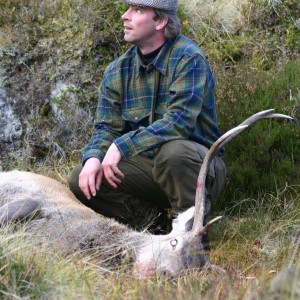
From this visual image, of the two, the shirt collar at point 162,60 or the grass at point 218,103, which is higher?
the shirt collar at point 162,60

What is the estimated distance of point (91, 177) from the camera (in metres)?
6.10

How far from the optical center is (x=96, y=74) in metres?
8.59

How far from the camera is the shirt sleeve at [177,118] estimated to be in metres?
6.07

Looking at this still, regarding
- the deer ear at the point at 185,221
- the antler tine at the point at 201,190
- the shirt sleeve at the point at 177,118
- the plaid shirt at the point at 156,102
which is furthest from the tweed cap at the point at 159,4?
the deer ear at the point at 185,221

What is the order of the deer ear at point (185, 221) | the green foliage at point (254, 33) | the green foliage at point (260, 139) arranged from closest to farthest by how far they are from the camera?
the deer ear at point (185, 221) → the green foliage at point (260, 139) → the green foliage at point (254, 33)

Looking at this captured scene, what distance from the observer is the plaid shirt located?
20.0 ft

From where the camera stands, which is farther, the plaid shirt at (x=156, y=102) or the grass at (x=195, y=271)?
the plaid shirt at (x=156, y=102)

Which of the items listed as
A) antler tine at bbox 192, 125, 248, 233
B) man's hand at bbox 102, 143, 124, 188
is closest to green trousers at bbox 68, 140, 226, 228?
man's hand at bbox 102, 143, 124, 188

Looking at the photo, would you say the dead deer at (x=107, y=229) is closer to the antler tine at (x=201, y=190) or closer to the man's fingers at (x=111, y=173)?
the antler tine at (x=201, y=190)

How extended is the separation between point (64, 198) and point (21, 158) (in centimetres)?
195

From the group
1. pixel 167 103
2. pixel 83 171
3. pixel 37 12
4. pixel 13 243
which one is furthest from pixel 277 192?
pixel 37 12

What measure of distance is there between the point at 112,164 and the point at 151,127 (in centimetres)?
44

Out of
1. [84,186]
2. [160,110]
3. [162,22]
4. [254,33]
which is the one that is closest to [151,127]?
[160,110]

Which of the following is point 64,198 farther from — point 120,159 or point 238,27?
point 238,27
